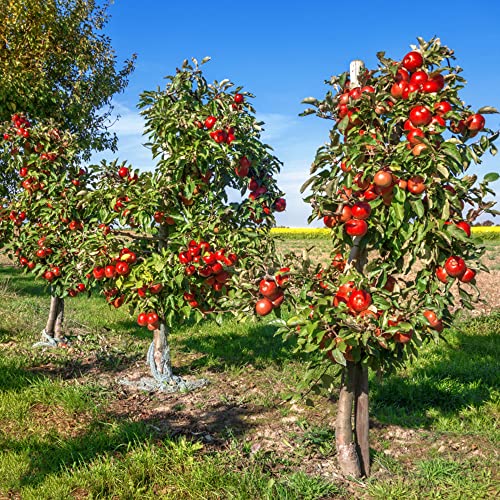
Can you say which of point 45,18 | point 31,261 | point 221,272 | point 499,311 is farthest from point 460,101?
point 45,18

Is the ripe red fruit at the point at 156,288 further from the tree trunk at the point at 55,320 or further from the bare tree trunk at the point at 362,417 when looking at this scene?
the tree trunk at the point at 55,320

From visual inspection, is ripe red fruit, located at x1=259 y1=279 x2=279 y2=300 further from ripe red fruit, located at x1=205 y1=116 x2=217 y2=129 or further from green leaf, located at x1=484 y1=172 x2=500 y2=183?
ripe red fruit, located at x1=205 y1=116 x2=217 y2=129

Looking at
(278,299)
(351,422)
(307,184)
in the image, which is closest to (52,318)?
(278,299)

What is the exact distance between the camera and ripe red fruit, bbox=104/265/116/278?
5304 mm

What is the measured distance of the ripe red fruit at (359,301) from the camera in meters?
3.35

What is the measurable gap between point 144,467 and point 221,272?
186cm

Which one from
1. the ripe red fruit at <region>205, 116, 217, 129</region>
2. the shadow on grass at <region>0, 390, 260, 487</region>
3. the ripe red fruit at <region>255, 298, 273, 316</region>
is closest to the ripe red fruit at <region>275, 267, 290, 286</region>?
the ripe red fruit at <region>255, 298, 273, 316</region>

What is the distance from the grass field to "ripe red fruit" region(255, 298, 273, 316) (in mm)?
1163

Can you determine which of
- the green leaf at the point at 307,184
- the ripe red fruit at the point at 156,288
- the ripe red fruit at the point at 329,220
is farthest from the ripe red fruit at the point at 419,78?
the ripe red fruit at the point at 156,288

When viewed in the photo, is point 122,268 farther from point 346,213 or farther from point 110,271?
point 346,213

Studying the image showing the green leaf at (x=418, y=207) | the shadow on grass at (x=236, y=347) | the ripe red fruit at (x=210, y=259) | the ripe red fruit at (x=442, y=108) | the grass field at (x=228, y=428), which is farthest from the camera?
the shadow on grass at (x=236, y=347)

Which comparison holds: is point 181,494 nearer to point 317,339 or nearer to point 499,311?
point 317,339

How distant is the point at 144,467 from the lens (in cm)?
386

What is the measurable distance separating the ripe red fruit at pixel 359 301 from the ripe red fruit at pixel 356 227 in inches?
14.9
